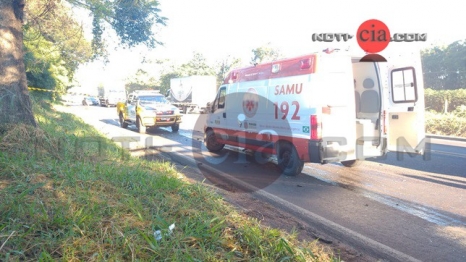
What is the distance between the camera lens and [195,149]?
1092 centimetres

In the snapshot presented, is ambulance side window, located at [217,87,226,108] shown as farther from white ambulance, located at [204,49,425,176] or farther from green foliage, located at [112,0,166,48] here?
green foliage, located at [112,0,166,48]

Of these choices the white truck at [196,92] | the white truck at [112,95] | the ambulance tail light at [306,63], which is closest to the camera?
the ambulance tail light at [306,63]

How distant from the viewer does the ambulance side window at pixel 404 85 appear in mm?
7238

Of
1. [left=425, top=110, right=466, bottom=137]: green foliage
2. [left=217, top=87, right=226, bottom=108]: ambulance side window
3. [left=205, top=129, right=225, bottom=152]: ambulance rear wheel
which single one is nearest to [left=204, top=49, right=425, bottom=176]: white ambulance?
[left=217, top=87, right=226, bottom=108]: ambulance side window

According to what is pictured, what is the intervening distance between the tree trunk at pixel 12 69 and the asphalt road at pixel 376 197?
145 inches

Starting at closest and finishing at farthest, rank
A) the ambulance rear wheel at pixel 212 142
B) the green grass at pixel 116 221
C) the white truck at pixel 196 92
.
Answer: the green grass at pixel 116 221 → the ambulance rear wheel at pixel 212 142 → the white truck at pixel 196 92

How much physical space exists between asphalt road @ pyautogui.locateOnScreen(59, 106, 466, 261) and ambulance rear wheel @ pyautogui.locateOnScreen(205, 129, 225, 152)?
0.86 ft

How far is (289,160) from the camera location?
748 centimetres

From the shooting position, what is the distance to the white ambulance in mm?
6648

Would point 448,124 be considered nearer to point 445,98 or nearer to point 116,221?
point 445,98

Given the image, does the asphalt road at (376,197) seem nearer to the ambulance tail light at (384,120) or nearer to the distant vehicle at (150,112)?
the ambulance tail light at (384,120)

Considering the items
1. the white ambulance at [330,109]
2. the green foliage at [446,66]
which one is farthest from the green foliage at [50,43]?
the green foliage at [446,66]

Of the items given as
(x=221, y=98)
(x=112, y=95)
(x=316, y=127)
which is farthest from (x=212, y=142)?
(x=112, y=95)

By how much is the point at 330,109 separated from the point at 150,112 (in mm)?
9616
